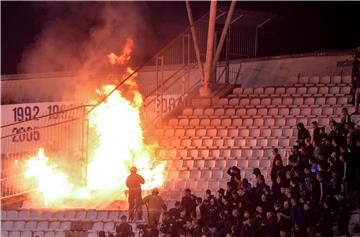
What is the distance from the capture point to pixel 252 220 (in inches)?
582

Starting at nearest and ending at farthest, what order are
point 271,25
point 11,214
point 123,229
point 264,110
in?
point 123,229 → point 11,214 → point 264,110 → point 271,25

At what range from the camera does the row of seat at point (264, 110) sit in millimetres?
19875

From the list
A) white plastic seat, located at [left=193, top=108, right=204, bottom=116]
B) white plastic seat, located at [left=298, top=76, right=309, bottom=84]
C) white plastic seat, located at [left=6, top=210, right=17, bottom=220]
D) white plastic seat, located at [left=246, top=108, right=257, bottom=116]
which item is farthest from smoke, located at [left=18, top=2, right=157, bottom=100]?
white plastic seat, located at [left=6, top=210, right=17, bottom=220]

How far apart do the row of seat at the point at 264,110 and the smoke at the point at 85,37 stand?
4.42 meters

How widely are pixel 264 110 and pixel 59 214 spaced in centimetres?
582

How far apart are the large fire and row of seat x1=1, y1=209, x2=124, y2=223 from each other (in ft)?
2.19

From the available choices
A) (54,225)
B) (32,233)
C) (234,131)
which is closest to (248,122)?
(234,131)

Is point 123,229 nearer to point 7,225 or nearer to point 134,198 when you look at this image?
point 134,198

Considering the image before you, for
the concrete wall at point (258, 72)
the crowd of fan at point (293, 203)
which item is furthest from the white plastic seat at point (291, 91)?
the crowd of fan at point (293, 203)

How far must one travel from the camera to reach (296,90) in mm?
21391

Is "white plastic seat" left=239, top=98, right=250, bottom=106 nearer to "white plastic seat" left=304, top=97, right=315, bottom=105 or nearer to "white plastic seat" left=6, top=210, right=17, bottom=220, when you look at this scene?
"white plastic seat" left=304, top=97, right=315, bottom=105

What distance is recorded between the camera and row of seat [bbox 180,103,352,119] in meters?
19.9

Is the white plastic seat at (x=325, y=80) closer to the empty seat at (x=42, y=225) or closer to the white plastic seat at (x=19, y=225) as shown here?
the empty seat at (x=42, y=225)

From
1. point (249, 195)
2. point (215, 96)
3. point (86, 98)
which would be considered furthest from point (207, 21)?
point (249, 195)
